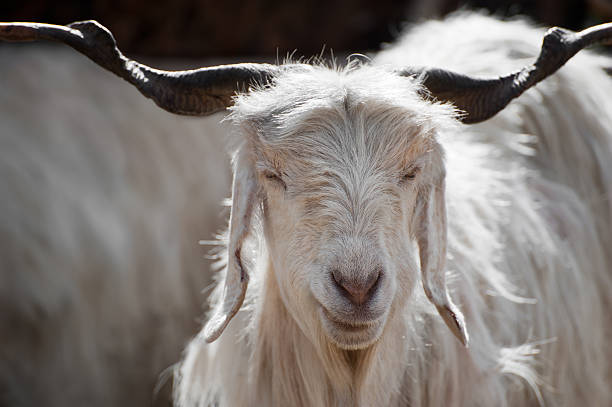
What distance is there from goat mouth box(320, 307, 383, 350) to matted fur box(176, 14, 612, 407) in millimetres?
107

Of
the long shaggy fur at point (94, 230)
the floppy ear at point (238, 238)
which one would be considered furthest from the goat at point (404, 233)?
the long shaggy fur at point (94, 230)

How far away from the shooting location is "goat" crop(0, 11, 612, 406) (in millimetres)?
2363

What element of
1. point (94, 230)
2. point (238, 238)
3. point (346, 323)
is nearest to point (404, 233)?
point (346, 323)


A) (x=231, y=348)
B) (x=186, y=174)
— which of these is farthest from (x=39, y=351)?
(x=231, y=348)

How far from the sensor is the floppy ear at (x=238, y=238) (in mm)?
2518

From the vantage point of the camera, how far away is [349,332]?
Answer: 227 centimetres

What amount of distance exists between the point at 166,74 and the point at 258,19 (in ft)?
15.7

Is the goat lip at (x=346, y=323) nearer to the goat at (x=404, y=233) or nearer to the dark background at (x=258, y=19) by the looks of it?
the goat at (x=404, y=233)

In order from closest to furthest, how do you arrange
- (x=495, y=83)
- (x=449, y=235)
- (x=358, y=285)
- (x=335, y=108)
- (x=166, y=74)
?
(x=358, y=285), (x=335, y=108), (x=166, y=74), (x=495, y=83), (x=449, y=235)

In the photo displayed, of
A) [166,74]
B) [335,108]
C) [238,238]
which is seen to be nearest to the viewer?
[335,108]

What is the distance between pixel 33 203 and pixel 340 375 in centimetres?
298

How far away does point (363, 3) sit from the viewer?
776cm

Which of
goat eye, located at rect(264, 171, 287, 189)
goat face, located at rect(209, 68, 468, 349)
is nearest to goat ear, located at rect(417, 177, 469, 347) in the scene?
goat face, located at rect(209, 68, 468, 349)

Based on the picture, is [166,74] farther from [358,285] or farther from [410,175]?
[358,285]
